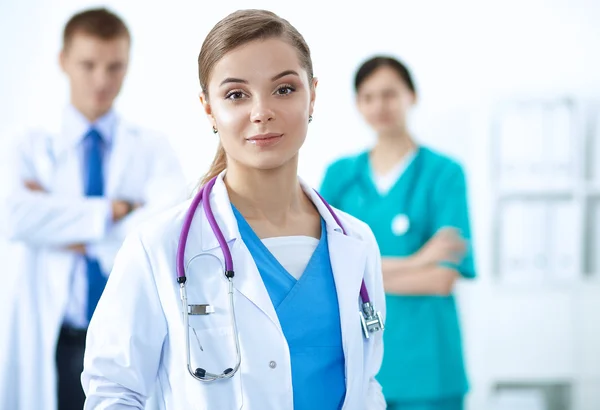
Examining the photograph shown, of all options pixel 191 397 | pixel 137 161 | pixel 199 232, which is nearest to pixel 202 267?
pixel 199 232

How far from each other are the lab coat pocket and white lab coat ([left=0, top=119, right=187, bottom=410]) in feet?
4.41

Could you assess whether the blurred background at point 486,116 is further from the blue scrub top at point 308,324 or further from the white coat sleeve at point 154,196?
the blue scrub top at point 308,324

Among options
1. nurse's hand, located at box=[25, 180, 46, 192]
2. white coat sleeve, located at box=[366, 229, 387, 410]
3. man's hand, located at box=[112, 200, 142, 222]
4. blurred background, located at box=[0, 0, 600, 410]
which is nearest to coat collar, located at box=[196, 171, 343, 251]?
white coat sleeve, located at box=[366, 229, 387, 410]

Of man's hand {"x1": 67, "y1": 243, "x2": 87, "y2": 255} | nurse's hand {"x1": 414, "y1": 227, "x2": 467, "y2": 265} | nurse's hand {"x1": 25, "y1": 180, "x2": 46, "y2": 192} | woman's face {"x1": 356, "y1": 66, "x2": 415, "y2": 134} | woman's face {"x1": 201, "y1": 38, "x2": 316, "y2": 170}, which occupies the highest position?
woman's face {"x1": 356, "y1": 66, "x2": 415, "y2": 134}

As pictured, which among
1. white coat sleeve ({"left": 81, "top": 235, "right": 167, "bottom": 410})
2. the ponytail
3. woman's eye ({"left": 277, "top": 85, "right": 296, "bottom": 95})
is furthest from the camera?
the ponytail

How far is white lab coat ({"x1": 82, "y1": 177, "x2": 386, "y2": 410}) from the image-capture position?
1061mm

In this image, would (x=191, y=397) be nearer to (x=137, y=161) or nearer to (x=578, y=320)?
(x=137, y=161)

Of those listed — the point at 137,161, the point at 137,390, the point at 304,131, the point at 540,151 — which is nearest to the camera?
the point at 137,390

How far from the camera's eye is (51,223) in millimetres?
2455

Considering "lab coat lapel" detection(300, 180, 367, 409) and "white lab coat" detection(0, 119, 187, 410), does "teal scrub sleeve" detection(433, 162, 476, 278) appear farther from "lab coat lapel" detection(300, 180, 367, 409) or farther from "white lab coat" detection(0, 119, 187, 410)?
"lab coat lapel" detection(300, 180, 367, 409)

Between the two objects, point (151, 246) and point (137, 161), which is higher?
point (137, 161)

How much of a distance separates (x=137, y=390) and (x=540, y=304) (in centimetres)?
262

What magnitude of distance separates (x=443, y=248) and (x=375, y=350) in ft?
3.22

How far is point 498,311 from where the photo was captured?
337 cm
